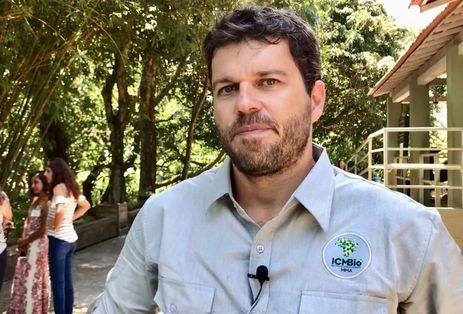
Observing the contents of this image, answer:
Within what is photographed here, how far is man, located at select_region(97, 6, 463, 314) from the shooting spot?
1.30 meters

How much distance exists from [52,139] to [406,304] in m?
11.5

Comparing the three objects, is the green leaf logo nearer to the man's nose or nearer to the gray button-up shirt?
the gray button-up shirt

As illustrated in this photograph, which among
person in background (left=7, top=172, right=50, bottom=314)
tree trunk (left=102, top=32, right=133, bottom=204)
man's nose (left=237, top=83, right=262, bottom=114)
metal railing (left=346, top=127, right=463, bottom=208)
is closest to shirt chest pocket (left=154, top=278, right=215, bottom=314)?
man's nose (left=237, top=83, right=262, bottom=114)

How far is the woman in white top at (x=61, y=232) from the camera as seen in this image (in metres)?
5.45

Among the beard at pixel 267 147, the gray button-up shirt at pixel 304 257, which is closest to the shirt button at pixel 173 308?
the gray button-up shirt at pixel 304 257

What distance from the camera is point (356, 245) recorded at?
4.32 ft

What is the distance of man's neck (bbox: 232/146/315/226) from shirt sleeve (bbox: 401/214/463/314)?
0.36m

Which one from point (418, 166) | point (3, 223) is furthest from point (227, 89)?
point (418, 166)

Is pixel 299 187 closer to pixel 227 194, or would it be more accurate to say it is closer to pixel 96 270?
pixel 227 194

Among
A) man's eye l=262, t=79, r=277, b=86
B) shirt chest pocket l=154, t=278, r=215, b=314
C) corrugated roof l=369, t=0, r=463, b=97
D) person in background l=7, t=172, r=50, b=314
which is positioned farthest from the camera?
corrugated roof l=369, t=0, r=463, b=97

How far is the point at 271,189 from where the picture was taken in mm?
1525

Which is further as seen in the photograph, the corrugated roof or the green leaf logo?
the corrugated roof

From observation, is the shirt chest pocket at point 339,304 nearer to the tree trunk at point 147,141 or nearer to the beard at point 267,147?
the beard at point 267,147

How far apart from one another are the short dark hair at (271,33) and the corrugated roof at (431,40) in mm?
5565
